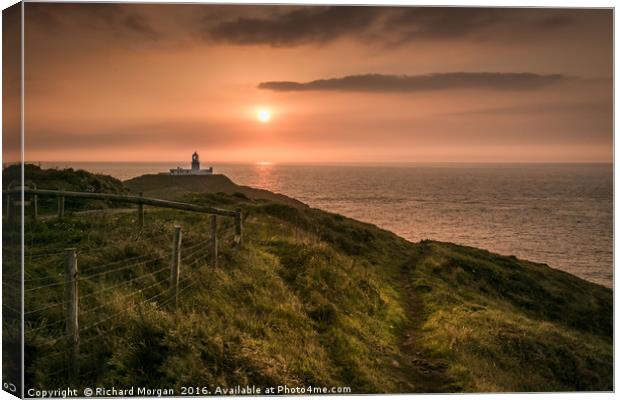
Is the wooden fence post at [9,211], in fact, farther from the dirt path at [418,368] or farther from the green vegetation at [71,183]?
the green vegetation at [71,183]

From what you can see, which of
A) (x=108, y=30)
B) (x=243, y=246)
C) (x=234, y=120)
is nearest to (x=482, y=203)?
(x=243, y=246)

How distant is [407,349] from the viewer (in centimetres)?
1285

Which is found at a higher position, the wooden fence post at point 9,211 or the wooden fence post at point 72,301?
the wooden fence post at point 9,211

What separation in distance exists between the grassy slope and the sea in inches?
87.4

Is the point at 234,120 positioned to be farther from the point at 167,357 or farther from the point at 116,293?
Result: the point at 167,357

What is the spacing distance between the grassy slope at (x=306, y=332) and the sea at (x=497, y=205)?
2.22 m

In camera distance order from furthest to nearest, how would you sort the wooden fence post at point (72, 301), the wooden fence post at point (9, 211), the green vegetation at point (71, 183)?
the green vegetation at point (71, 183) → the wooden fence post at point (9, 211) → the wooden fence post at point (72, 301)

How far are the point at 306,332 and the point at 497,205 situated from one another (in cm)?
2436

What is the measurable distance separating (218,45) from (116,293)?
5.28 meters

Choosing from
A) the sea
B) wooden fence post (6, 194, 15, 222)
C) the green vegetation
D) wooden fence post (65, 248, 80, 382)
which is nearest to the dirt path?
the sea

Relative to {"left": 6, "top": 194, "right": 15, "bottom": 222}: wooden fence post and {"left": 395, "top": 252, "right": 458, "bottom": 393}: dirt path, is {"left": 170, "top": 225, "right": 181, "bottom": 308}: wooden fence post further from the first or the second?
{"left": 395, "top": 252, "right": 458, "bottom": 393}: dirt path

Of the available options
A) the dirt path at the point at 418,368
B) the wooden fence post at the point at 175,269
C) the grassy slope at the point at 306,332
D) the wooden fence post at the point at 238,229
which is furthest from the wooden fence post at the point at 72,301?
the wooden fence post at the point at 238,229

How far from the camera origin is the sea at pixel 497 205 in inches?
553

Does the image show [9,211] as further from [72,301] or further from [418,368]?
[418,368]
